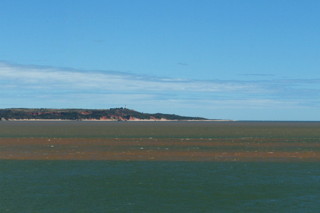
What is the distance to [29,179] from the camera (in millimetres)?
34125

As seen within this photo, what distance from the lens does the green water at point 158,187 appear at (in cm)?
2580

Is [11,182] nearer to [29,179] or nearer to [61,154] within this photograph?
[29,179]

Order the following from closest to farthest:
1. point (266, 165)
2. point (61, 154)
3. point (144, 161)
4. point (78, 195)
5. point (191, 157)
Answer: point (78, 195) → point (266, 165) → point (144, 161) → point (191, 157) → point (61, 154)

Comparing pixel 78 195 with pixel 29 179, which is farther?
pixel 29 179

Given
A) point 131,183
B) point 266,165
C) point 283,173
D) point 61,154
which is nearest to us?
point 131,183

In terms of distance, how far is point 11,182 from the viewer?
32.8 metres

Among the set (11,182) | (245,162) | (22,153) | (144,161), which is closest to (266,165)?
(245,162)

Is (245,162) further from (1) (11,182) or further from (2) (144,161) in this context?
(1) (11,182)

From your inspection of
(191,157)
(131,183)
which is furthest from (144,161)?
(131,183)

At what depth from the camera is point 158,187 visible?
31094 mm

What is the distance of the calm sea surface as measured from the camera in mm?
25797

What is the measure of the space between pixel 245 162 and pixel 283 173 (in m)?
7.62

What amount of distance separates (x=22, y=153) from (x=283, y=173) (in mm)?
29833

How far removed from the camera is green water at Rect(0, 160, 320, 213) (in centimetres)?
2580
